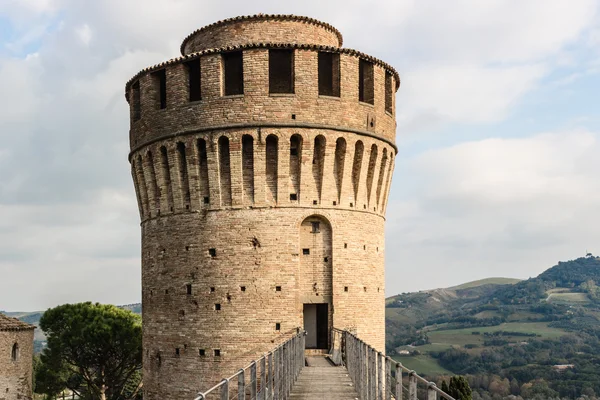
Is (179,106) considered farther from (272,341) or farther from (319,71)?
(272,341)

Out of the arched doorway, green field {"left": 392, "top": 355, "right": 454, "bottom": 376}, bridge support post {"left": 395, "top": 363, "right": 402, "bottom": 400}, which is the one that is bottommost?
green field {"left": 392, "top": 355, "right": 454, "bottom": 376}

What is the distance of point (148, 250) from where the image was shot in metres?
21.3

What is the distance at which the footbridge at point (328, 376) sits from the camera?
326 inches

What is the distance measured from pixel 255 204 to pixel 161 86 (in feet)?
17.7

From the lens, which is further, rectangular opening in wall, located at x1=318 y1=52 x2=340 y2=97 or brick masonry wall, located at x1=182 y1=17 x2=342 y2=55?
brick masonry wall, located at x1=182 y1=17 x2=342 y2=55

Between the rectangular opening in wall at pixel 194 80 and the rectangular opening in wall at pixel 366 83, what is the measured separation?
5.17 m

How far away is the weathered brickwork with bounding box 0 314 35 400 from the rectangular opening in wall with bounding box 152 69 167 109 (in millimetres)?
20351

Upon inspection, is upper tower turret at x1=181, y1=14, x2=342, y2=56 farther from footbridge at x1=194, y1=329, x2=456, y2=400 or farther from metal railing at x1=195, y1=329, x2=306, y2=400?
metal railing at x1=195, y1=329, x2=306, y2=400

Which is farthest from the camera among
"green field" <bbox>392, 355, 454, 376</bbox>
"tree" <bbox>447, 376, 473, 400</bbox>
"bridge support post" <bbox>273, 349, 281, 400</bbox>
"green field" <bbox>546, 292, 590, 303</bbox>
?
"green field" <bbox>546, 292, 590, 303</bbox>

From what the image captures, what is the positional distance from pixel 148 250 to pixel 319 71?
808 centimetres

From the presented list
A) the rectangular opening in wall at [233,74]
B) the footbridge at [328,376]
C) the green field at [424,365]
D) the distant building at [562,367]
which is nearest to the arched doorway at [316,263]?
the footbridge at [328,376]

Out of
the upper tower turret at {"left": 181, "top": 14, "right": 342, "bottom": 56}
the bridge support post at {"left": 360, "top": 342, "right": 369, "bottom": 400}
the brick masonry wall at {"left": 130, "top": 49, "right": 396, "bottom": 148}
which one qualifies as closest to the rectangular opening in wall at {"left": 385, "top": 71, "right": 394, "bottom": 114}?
the brick masonry wall at {"left": 130, "top": 49, "right": 396, "bottom": 148}

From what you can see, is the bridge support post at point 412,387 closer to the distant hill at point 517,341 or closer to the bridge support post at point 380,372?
the bridge support post at point 380,372

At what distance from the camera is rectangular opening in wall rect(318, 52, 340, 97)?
19.9m
